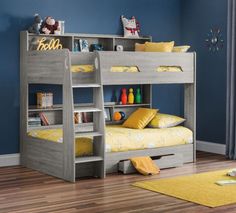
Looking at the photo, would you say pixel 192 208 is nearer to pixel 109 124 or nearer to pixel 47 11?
pixel 109 124

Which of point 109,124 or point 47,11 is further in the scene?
point 109,124

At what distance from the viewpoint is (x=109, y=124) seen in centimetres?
630

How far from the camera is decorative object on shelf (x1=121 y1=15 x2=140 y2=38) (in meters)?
6.48

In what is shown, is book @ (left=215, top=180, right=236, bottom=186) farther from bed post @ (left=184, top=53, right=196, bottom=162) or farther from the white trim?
the white trim

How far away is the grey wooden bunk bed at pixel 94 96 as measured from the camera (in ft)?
16.0

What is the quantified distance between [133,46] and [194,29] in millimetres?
904

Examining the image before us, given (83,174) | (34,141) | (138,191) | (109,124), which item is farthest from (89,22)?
(138,191)

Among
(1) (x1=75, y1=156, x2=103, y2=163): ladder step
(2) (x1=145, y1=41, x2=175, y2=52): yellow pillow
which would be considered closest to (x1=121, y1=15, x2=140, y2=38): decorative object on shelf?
(2) (x1=145, y1=41, x2=175, y2=52): yellow pillow

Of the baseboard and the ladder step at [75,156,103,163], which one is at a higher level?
the ladder step at [75,156,103,163]

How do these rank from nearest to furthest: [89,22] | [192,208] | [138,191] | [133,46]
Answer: [192,208]
[138,191]
[89,22]
[133,46]

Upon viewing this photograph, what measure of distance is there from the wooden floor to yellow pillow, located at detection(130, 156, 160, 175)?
78 mm

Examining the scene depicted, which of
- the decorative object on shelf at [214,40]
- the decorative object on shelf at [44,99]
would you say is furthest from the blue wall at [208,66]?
the decorative object on shelf at [44,99]

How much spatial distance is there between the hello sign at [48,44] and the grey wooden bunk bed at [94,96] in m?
0.15

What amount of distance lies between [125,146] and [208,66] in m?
2.02
